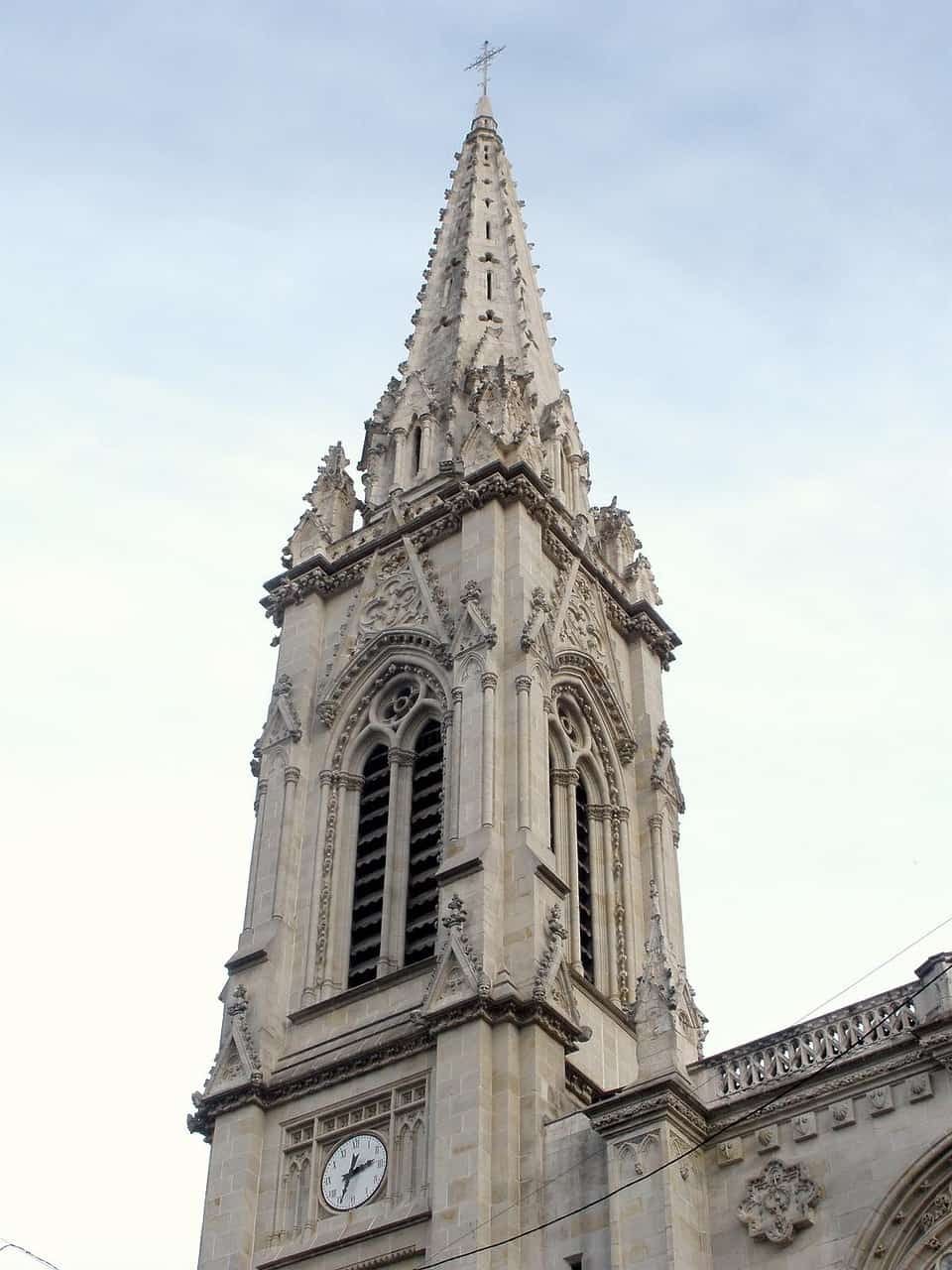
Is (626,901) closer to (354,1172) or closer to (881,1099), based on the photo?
(354,1172)

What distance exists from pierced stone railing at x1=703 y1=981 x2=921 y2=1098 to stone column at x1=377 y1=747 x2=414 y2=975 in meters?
7.73

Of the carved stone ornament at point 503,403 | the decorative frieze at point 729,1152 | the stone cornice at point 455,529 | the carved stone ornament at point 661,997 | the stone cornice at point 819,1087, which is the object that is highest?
the carved stone ornament at point 503,403

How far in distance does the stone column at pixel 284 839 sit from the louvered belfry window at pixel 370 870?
1364mm

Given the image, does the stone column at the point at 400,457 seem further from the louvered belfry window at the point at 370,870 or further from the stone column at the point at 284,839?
the stone column at the point at 284,839

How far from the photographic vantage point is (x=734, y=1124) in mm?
27594

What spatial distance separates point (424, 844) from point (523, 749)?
9.72 ft

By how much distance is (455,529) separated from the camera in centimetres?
4078

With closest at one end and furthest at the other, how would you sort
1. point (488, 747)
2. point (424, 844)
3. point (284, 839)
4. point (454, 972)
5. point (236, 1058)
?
point (454, 972), point (236, 1058), point (488, 747), point (424, 844), point (284, 839)

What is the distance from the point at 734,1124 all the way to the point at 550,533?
16583 mm

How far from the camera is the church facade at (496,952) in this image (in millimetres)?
26750

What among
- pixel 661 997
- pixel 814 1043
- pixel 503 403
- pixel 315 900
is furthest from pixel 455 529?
pixel 814 1043

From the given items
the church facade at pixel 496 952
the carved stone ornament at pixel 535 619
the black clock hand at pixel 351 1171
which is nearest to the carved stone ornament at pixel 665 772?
the church facade at pixel 496 952

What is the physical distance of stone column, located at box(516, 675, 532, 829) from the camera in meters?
34.1

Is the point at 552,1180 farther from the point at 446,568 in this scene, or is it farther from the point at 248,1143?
the point at 446,568
